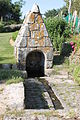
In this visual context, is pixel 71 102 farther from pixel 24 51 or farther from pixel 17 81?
pixel 24 51

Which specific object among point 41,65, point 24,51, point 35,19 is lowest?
point 41,65

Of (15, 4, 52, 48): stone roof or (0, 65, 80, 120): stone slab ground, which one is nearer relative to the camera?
(0, 65, 80, 120): stone slab ground

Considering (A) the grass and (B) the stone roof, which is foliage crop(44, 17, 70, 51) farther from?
(A) the grass

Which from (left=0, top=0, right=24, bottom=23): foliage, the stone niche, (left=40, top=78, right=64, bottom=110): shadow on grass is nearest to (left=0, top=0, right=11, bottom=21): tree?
(left=0, top=0, right=24, bottom=23): foliage

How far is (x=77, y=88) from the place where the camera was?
737cm

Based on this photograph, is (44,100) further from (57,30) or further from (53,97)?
(57,30)

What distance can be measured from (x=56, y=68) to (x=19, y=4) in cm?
3332

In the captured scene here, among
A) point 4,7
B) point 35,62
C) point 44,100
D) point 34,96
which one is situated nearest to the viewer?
point 44,100

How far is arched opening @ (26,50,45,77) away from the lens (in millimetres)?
10750

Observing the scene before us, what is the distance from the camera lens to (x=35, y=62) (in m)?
11.0

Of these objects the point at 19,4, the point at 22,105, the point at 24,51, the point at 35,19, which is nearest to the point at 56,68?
the point at 24,51

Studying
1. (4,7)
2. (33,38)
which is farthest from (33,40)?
(4,7)

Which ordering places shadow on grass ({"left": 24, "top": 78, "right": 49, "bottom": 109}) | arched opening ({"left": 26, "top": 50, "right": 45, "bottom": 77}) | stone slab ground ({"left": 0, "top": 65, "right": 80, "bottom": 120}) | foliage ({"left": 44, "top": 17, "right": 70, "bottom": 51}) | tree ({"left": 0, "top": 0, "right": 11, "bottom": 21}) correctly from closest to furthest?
stone slab ground ({"left": 0, "top": 65, "right": 80, "bottom": 120}) < shadow on grass ({"left": 24, "top": 78, "right": 49, "bottom": 109}) < arched opening ({"left": 26, "top": 50, "right": 45, "bottom": 77}) < foliage ({"left": 44, "top": 17, "right": 70, "bottom": 51}) < tree ({"left": 0, "top": 0, "right": 11, "bottom": 21})

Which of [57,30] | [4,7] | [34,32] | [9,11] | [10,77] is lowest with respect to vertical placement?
[10,77]
